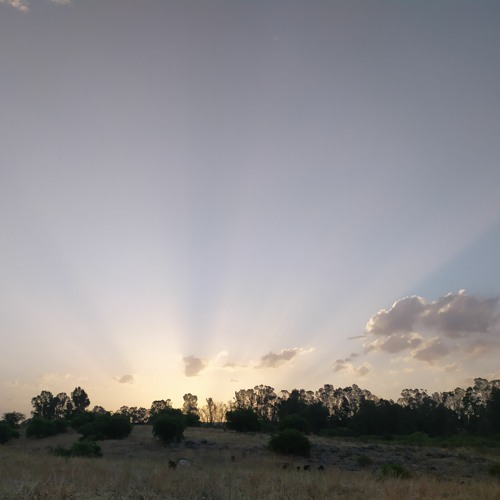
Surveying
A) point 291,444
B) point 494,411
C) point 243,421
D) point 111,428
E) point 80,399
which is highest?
point 80,399

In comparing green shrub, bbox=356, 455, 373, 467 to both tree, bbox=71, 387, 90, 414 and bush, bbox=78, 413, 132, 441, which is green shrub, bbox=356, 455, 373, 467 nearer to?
bush, bbox=78, 413, 132, 441

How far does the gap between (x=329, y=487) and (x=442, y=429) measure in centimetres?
8660

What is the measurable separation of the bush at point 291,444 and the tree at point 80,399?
110 metres

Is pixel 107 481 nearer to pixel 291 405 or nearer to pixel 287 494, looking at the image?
pixel 287 494

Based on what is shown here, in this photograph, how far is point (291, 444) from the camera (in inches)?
1452

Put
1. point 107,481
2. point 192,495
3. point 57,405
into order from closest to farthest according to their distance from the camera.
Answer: point 192,495 < point 107,481 < point 57,405

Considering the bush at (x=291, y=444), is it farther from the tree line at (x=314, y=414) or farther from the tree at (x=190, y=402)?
the tree at (x=190, y=402)

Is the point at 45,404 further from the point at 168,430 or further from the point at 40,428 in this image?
the point at 168,430

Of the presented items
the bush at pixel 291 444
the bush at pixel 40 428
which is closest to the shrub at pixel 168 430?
the bush at pixel 291 444

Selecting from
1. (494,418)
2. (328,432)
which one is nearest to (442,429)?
(494,418)

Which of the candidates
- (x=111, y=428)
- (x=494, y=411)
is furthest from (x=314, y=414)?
(x=111, y=428)

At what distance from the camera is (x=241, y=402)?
148 metres

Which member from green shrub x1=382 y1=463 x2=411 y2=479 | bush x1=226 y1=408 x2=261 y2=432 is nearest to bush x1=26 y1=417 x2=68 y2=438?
bush x1=226 y1=408 x2=261 y2=432

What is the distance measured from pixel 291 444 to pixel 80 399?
114063 mm
